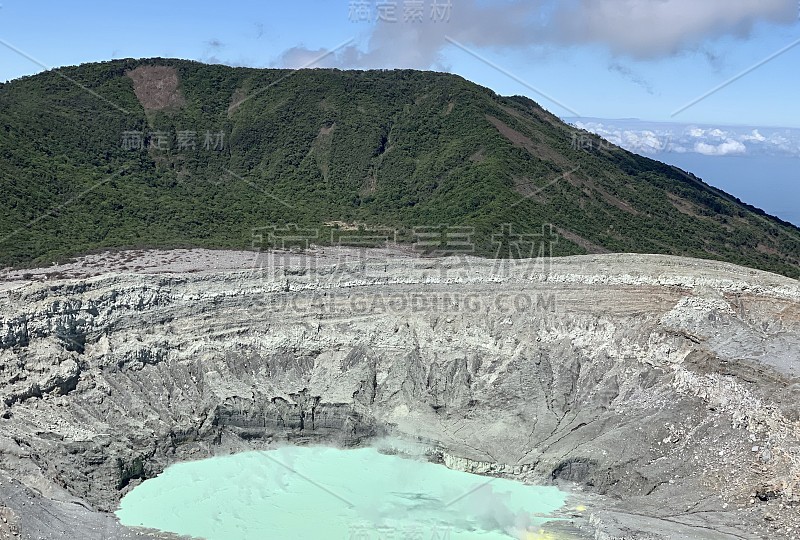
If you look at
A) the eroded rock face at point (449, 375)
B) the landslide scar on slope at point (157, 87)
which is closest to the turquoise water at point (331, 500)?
the eroded rock face at point (449, 375)

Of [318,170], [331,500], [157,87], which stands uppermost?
[157,87]

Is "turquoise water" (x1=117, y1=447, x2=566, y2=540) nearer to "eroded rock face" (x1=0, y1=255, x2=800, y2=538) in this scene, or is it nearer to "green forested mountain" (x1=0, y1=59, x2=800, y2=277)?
"eroded rock face" (x1=0, y1=255, x2=800, y2=538)

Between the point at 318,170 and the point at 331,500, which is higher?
the point at 318,170

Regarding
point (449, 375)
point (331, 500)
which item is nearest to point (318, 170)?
point (449, 375)

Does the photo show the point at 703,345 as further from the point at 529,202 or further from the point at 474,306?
the point at 529,202

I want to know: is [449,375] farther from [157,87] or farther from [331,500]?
[157,87]

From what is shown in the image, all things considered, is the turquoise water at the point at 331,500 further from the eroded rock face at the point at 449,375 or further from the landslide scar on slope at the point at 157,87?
the landslide scar on slope at the point at 157,87
